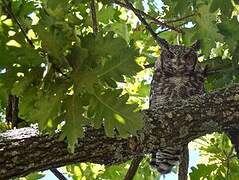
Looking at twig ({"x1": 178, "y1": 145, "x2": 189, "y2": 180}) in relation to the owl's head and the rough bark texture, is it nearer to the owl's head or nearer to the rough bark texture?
the owl's head

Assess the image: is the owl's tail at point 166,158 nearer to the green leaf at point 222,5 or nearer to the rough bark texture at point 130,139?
the rough bark texture at point 130,139

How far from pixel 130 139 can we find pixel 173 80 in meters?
1.45

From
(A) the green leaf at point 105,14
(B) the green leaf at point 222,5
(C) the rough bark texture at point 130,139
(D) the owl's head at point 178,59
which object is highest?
(A) the green leaf at point 105,14

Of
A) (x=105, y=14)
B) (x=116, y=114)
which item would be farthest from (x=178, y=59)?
(x=116, y=114)

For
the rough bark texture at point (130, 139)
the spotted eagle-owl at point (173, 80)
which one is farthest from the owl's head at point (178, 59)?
the rough bark texture at point (130, 139)

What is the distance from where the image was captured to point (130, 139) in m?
2.42

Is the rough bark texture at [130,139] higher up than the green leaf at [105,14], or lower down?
lower down

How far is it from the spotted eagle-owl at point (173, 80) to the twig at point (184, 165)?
47 millimetres

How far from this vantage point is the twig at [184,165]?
3.26 meters

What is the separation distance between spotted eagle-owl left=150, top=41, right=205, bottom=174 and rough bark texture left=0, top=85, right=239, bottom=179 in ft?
2.88

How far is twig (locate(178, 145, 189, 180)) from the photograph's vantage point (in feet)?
10.7

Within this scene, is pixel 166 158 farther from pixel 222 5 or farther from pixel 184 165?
pixel 222 5

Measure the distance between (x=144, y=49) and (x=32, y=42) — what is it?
1744mm

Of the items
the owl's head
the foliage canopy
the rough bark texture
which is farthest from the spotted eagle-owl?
the foliage canopy
